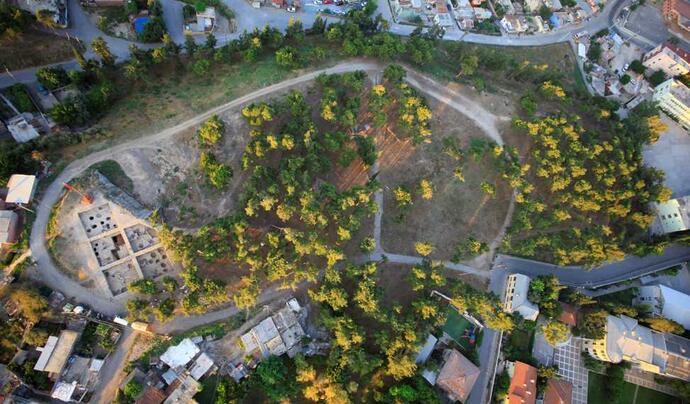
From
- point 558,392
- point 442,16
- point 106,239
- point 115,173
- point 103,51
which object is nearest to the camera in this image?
point 106,239

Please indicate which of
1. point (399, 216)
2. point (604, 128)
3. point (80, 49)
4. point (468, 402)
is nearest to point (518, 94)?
point (604, 128)

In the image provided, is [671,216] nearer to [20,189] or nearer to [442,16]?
[442,16]

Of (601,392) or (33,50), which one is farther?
(33,50)

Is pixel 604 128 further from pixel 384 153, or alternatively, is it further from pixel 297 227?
pixel 297 227

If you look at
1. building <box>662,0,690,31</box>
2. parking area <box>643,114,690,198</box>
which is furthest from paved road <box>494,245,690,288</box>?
building <box>662,0,690,31</box>

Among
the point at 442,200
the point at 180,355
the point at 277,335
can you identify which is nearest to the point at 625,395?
the point at 442,200

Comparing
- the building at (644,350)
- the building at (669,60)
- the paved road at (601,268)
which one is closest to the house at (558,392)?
the building at (644,350)
